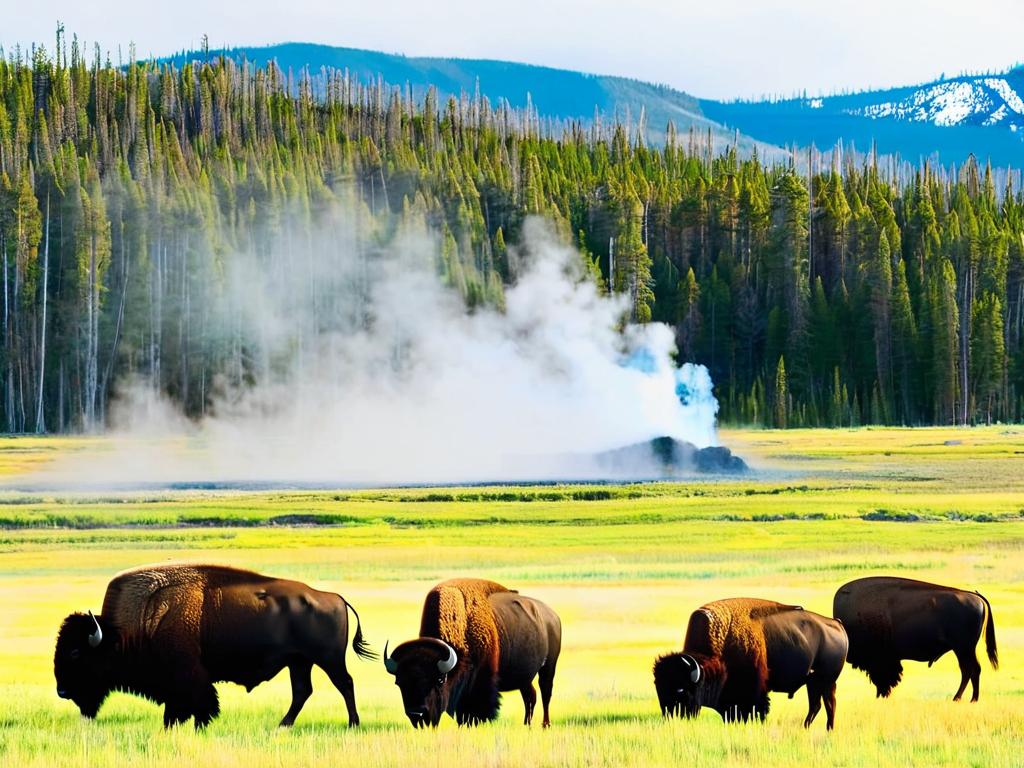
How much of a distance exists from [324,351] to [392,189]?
2783cm

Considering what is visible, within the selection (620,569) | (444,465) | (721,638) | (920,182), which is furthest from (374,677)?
(920,182)

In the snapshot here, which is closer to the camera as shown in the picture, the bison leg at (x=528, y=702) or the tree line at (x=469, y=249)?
the bison leg at (x=528, y=702)

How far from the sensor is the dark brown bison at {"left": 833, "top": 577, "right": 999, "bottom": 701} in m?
16.4

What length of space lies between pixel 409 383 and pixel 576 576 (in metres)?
61.9

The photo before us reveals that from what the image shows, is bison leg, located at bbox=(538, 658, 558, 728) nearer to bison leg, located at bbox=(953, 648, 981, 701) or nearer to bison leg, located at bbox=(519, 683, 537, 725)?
bison leg, located at bbox=(519, 683, 537, 725)

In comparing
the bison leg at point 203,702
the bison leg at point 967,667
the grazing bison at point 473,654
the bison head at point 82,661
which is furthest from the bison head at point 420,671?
the bison leg at point 967,667

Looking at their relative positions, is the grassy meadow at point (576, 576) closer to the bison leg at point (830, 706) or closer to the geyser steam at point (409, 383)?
the bison leg at point (830, 706)

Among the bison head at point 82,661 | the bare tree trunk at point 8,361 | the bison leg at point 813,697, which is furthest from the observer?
the bare tree trunk at point 8,361

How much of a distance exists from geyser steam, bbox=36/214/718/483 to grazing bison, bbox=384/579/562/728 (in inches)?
1786

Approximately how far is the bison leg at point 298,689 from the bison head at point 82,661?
1.84 meters

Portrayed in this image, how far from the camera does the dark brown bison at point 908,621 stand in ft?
53.7

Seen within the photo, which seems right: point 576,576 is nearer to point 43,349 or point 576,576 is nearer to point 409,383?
point 409,383

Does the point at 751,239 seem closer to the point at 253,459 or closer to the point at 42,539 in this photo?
the point at 253,459

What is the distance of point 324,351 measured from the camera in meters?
121
